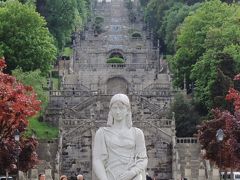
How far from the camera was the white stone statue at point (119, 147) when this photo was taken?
52.7 feet

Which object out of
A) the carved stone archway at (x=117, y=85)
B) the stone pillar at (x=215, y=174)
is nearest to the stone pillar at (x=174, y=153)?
the stone pillar at (x=215, y=174)

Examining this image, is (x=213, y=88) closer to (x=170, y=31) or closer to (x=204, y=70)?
(x=204, y=70)

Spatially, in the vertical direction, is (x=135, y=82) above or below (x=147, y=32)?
below

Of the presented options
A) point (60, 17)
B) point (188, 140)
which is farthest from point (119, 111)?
point (60, 17)

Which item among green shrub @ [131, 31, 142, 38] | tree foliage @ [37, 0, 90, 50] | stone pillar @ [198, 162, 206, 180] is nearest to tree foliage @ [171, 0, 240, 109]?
stone pillar @ [198, 162, 206, 180]

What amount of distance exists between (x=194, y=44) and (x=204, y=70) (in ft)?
25.3

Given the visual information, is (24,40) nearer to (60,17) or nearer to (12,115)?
(60,17)

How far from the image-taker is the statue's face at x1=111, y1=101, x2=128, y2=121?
53.1 feet

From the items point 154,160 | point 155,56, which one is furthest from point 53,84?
point 154,160

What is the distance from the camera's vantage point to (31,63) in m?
62.8

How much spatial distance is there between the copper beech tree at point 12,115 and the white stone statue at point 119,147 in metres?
22.3

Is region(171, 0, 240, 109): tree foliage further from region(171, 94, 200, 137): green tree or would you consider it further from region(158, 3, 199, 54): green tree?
region(158, 3, 199, 54): green tree

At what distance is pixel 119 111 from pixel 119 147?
26.9 inches

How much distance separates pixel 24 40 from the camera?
208 ft
